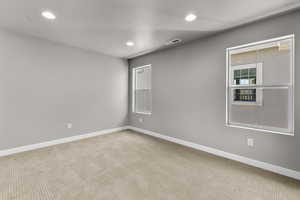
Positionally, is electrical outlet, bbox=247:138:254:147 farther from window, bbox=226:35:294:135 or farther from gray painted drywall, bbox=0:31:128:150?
gray painted drywall, bbox=0:31:128:150

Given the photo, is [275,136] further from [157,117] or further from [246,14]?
[157,117]

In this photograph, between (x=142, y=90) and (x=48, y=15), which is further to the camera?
(x=142, y=90)

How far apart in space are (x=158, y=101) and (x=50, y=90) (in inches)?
110

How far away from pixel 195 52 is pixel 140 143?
2.66 metres

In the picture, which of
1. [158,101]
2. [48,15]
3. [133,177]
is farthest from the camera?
[158,101]

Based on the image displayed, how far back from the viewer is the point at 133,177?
81.4 inches

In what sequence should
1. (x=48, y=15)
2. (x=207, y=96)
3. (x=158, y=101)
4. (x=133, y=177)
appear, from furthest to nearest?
(x=158, y=101)
(x=207, y=96)
(x=48, y=15)
(x=133, y=177)

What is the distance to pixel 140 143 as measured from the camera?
3516mm

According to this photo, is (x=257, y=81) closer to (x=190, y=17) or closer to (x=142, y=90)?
(x=190, y=17)

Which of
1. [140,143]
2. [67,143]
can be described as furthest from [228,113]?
[67,143]

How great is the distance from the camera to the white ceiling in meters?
1.93

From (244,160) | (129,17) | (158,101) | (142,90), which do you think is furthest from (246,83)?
(142,90)

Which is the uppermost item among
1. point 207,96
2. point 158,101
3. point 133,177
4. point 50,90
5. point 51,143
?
point 50,90

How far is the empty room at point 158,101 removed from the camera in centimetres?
192
